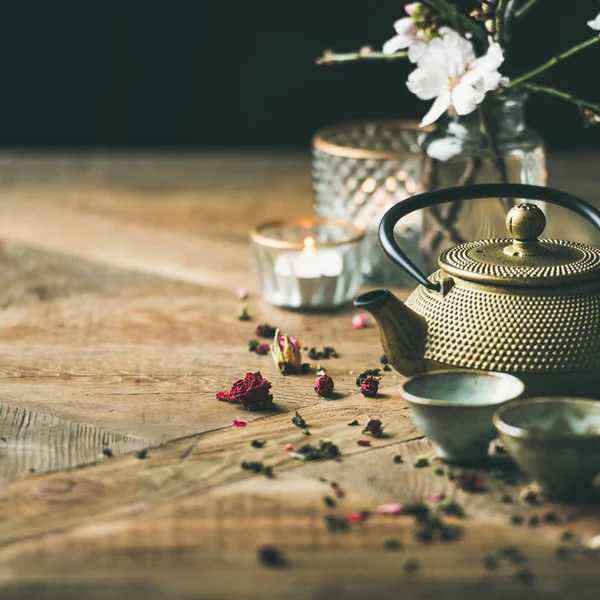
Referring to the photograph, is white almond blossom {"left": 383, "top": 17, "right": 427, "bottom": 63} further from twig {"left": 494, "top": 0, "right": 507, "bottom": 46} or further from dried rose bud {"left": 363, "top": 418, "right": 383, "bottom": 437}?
dried rose bud {"left": 363, "top": 418, "right": 383, "bottom": 437}

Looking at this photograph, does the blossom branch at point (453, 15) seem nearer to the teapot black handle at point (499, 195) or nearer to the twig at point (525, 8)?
the twig at point (525, 8)

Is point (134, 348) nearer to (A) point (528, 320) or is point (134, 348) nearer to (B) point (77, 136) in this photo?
(A) point (528, 320)

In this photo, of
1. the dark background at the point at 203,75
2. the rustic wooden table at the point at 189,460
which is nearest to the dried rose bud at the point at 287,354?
the rustic wooden table at the point at 189,460

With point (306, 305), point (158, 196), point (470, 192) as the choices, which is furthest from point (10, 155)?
point (470, 192)

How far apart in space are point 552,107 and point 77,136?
1.52m

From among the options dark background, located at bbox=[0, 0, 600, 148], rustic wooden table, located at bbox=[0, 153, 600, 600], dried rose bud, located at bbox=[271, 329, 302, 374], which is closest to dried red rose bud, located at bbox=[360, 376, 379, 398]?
rustic wooden table, located at bbox=[0, 153, 600, 600]

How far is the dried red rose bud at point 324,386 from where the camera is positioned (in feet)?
4.39

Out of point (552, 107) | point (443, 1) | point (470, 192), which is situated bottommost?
point (552, 107)

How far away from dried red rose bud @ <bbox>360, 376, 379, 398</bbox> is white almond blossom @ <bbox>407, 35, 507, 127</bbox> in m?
0.36

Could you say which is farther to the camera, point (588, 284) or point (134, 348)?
point (134, 348)

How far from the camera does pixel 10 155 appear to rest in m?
2.79

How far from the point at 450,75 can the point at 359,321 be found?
1.38 ft

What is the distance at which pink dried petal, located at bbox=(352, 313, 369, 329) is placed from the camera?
5.38 ft

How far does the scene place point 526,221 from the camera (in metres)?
1.21
